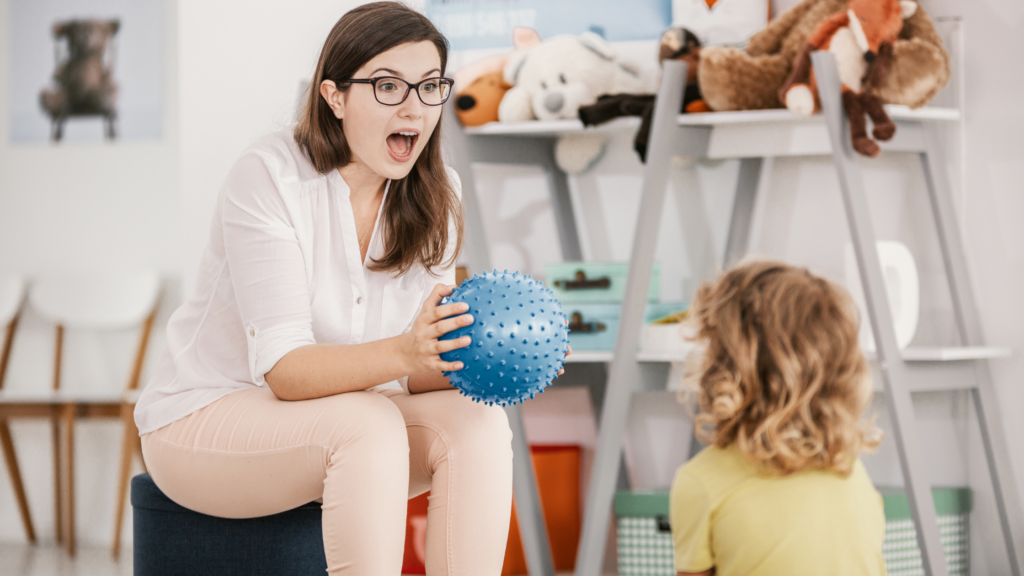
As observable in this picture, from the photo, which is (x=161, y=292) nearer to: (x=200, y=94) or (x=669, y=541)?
(x=200, y=94)

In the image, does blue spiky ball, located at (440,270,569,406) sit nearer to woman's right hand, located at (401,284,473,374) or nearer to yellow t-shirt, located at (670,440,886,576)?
woman's right hand, located at (401,284,473,374)

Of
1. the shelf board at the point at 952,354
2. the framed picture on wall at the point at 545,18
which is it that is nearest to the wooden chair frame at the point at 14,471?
the framed picture on wall at the point at 545,18

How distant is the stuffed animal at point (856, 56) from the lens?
1.76 meters

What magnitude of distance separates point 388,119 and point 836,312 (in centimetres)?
62

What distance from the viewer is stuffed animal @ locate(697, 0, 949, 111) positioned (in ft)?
5.88

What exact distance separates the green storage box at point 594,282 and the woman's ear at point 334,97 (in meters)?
0.90

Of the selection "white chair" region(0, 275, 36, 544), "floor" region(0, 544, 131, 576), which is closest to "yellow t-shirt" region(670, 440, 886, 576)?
"floor" region(0, 544, 131, 576)

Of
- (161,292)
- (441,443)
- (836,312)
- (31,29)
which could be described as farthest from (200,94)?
(836,312)

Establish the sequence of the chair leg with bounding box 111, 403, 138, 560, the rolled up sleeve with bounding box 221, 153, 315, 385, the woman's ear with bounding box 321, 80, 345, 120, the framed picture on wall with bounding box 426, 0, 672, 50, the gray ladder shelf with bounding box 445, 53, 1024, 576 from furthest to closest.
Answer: the chair leg with bounding box 111, 403, 138, 560 → the framed picture on wall with bounding box 426, 0, 672, 50 → the gray ladder shelf with bounding box 445, 53, 1024, 576 → the woman's ear with bounding box 321, 80, 345, 120 → the rolled up sleeve with bounding box 221, 153, 315, 385

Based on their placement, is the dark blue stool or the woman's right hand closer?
the woman's right hand

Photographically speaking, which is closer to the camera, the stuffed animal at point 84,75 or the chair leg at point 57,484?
the chair leg at point 57,484

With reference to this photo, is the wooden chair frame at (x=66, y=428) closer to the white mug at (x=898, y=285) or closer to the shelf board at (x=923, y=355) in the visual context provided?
the shelf board at (x=923, y=355)

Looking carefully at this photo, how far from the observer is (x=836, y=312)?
3.81 feet

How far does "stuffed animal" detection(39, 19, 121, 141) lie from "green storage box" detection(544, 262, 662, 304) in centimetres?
202
